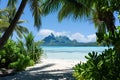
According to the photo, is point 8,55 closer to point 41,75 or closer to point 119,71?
point 41,75

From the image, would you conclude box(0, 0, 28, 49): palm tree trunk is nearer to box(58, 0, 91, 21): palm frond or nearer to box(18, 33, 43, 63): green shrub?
box(58, 0, 91, 21): palm frond

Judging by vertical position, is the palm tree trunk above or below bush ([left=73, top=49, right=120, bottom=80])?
above

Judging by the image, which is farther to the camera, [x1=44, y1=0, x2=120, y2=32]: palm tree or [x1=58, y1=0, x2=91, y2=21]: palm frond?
[x1=58, y1=0, x2=91, y2=21]: palm frond

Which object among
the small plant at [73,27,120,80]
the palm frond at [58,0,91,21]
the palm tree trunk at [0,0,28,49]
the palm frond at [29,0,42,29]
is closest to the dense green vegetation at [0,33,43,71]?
the palm frond at [29,0,42,29]

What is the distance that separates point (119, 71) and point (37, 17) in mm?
12704

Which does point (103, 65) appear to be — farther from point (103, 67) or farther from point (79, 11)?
point (79, 11)

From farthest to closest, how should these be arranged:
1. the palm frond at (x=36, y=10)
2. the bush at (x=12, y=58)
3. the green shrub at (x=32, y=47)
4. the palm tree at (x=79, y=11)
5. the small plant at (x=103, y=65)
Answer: the green shrub at (x=32, y=47), the bush at (x=12, y=58), the palm frond at (x=36, y=10), the palm tree at (x=79, y=11), the small plant at (x=103, y=65)

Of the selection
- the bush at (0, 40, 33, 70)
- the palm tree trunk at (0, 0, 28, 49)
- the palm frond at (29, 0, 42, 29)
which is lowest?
the bush at (0, 40, 33, 70)

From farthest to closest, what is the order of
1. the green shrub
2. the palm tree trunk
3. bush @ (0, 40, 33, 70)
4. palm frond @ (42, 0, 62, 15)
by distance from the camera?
the green shrub, palm frond @ (42, 0, 62, 15), bush @ (0, 40, 33, 70), the palm tree trunk

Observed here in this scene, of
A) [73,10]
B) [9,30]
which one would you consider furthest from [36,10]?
[9,30]

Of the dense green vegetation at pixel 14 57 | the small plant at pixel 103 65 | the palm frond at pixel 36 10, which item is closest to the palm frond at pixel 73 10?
the palm frond at pixel 36 10

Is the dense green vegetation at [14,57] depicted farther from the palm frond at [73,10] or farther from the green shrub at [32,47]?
the palm frond at [73,10]

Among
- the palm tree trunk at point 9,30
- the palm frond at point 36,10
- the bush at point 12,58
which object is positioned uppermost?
the palm frond at point 36,10

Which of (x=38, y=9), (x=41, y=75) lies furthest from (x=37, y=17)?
(x=41, y=75)
